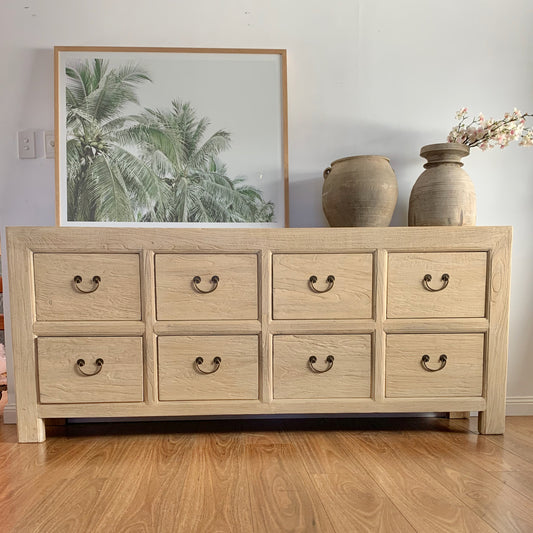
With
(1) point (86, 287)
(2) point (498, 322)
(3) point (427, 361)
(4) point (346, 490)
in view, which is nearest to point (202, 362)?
(1) point (86, 287)

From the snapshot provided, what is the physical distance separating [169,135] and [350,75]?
78 centimetres

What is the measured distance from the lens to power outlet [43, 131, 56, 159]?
154 cm

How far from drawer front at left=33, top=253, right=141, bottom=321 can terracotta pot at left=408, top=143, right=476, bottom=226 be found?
1038mm

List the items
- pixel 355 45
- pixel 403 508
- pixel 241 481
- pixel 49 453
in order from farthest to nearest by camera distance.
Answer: pixel 355 45 → pixel 49 453 → pixel 241 481 → pixel 403 508

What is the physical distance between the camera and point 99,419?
155 cm

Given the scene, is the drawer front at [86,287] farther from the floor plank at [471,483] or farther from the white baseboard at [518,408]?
the white baseboard at [518,408]

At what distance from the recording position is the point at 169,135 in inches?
61.1

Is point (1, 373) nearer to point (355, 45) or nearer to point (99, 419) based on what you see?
point (99, 419)

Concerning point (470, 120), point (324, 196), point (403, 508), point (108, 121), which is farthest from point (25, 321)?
point (470, 120)

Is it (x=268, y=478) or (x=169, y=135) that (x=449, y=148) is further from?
(x=268, y=478)

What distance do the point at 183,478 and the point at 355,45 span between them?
1.68 m

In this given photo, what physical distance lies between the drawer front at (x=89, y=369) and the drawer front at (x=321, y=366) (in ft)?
1.55

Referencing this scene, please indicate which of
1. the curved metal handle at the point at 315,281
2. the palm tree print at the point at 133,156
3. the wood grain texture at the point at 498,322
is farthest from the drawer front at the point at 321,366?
the palm tree print at the point at 133,156

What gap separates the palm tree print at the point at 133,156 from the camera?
1.53m
